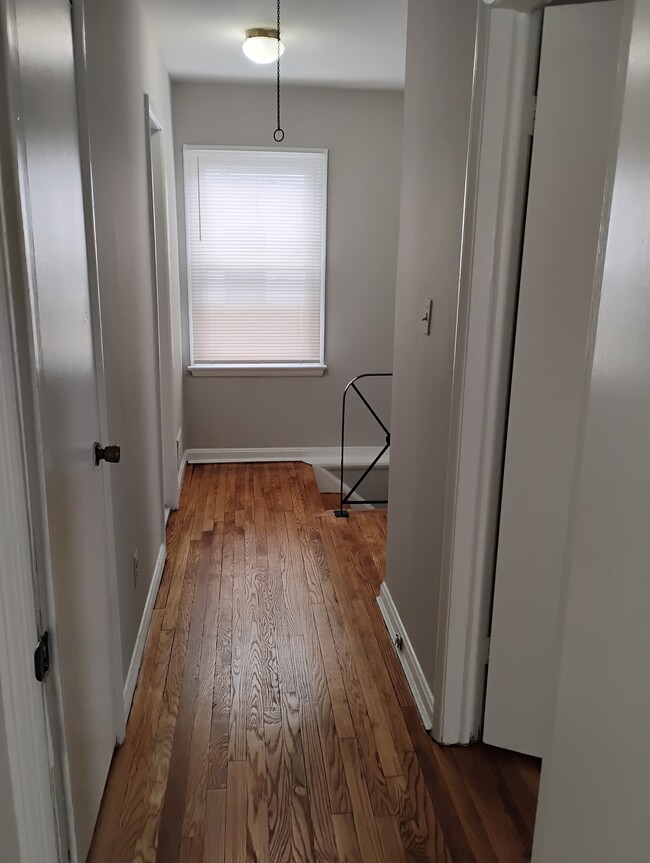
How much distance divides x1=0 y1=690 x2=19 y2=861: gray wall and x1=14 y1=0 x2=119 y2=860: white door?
0.80 feet

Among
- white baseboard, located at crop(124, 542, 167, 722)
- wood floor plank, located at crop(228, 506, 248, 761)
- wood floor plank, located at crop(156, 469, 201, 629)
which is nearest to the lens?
wood floor plank, located at crop(228, 506, 248, 761)

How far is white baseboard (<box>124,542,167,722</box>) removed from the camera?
2215 millimetres

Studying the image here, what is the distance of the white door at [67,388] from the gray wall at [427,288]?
0.99m

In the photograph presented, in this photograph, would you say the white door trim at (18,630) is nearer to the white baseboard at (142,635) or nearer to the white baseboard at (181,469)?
the white baseboard at (142,635)

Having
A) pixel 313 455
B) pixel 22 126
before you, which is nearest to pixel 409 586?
pixel 22 126

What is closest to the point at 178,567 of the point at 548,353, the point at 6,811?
the point at 548,353

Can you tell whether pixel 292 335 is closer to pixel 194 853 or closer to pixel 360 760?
pixel 360 760

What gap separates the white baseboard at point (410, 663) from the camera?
2.18 m

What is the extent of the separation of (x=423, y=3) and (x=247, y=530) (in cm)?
260

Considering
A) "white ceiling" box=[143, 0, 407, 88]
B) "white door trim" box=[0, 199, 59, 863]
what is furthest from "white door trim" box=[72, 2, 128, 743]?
"white ceiling" box=[143, 0, 407, 88]

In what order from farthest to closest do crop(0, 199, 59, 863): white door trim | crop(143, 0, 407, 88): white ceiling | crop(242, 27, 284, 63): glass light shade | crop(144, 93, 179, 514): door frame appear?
crop(144, 93, 179, 514): door frame < crop(242, 27, 284, 63): glass light shade < crop(143, 0, 407, 88): white ceiling < crop(0, 199, 59, 863): white door trim

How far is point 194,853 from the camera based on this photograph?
1679mm

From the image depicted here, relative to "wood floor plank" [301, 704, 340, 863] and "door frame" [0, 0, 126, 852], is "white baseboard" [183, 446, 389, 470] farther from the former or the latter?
"door frame" [0, 0, 126, 852]

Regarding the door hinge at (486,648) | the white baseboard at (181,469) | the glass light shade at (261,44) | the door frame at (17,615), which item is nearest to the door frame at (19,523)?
the door frame at (17,615)
